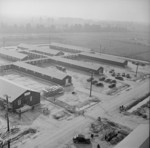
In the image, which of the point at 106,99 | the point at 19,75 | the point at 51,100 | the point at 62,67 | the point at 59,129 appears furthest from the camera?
the point at 62,67

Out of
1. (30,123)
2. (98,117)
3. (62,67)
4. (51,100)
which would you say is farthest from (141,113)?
(62,67)

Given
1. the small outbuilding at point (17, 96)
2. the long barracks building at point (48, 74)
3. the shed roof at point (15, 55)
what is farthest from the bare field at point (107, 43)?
the small outbuilding at point (17, 96)

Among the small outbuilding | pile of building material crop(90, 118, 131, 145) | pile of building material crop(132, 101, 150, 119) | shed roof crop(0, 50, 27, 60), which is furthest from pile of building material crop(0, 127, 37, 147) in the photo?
shed roof crop(0, 50, 27, 60)

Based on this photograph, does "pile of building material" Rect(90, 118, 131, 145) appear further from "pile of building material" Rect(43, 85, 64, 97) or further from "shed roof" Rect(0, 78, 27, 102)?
"shed roof" Rect(0, 78, 27, 102)

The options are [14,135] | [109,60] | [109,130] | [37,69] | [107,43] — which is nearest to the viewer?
[14,135]

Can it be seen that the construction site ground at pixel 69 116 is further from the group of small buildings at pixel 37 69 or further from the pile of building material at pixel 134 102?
the group of small buildings at pixel 37 69

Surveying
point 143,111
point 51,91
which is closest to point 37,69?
point 51,91

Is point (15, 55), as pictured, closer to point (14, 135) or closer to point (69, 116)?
point (69, 116)

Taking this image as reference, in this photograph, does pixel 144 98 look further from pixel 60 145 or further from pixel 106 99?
pixel 60 145
